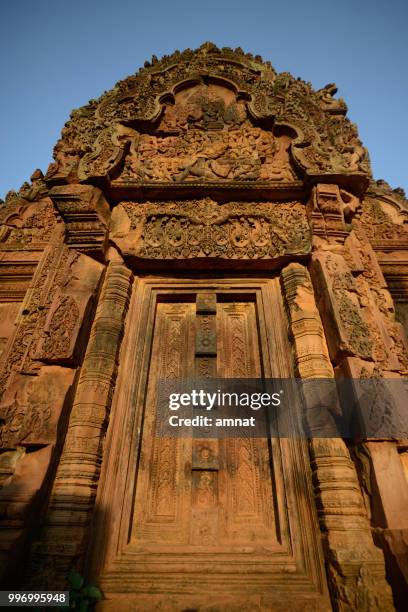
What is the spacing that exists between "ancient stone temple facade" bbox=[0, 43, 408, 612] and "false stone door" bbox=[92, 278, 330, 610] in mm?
16

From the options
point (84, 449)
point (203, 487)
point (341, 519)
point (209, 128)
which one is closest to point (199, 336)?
point (203, 487)

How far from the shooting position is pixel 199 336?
12.8 feet

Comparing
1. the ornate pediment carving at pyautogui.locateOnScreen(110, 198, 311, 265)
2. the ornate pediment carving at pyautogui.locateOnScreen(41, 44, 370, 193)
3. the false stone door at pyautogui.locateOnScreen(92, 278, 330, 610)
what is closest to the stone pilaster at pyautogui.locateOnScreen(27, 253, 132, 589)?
the false stone door at pyautogui.locateOnScreen(92, 278, 330, 610)

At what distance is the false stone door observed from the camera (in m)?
2.54

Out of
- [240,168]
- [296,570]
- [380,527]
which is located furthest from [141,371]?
[240,168]

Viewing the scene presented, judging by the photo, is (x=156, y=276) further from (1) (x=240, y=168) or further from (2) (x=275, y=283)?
(1) (x=240, y=168)

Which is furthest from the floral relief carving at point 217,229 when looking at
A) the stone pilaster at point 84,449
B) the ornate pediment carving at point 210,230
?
the stone pilaster at point 84,449

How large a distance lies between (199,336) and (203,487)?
1.60m

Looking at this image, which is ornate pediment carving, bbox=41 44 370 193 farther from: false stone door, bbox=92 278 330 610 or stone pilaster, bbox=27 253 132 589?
stone pilaster, bbox=27 253 132 589

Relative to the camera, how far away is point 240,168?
463 cm

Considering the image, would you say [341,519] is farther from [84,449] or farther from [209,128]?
[209,128]

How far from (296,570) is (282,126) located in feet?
17.9

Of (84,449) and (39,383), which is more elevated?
(39,383)

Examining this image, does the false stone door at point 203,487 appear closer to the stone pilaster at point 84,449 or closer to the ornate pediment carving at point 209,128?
the stone pilaster at point 84,449
